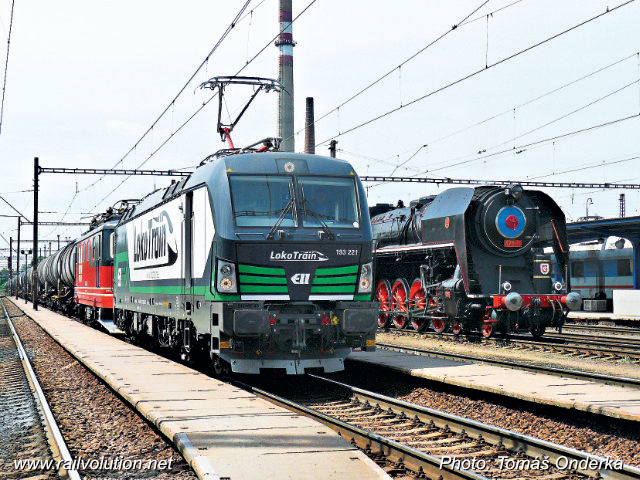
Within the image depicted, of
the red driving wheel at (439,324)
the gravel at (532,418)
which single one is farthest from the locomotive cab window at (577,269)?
the gravel at (532,418)

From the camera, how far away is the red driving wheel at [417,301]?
814 inches

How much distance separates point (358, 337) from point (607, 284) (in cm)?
2338

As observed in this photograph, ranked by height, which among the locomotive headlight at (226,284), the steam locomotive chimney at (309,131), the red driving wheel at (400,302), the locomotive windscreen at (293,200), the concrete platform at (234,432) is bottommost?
the concrete platform at (234,432)

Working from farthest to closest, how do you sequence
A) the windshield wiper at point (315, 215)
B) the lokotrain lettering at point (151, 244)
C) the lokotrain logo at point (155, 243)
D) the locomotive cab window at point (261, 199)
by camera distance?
the lokotrain lettering at point (151, 244) → the lokotrain logo at point (155, 243) → the windshield wiper at point (315, 215) → the locomotive cab window at point (261, 199)

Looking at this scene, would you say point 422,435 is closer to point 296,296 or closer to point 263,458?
point 263,458

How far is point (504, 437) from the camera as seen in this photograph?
748cm

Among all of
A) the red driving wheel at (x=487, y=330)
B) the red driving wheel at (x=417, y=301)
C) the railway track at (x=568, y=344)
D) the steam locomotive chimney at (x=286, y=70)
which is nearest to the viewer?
the railway track at (x=568, y=344)

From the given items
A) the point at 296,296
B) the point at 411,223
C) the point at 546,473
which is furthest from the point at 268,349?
the point at 411,223

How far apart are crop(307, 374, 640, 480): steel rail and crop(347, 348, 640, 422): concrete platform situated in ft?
3.42

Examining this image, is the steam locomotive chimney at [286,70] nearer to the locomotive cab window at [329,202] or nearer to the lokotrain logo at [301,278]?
the locomotive cab window at [329,202]

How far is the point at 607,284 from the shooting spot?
31391 mm

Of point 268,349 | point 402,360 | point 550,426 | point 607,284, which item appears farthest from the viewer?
point 607,284

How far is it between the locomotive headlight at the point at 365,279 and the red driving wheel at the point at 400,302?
10433 mm

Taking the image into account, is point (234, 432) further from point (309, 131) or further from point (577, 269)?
point (309, 131)
